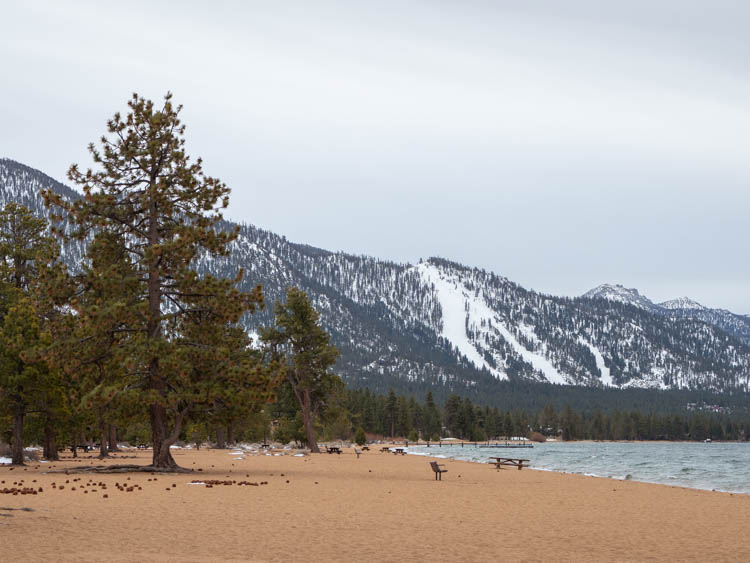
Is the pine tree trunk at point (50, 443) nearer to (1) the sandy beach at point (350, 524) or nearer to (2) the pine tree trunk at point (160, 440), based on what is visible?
(2) the pine tree trunk at point (160, 440)

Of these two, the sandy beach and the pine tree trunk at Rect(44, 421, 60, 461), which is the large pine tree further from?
the pine tree trunk at Rect(44, 421, 60, 461)

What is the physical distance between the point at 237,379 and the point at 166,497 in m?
10.5

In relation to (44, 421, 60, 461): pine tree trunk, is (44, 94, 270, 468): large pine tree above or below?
above

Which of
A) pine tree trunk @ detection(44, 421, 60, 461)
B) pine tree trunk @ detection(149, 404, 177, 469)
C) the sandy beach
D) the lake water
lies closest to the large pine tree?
pine tree trunk @ detection(149, 404, 177, 469)

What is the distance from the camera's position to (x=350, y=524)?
57.9 feet

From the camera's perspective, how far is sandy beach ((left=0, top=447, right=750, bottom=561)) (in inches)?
537

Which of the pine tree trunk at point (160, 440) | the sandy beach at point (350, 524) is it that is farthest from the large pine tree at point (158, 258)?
the sandy beach at point (350, 524)

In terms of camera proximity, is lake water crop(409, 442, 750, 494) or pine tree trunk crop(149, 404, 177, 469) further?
lake water crop(409, 442, 750, 494)

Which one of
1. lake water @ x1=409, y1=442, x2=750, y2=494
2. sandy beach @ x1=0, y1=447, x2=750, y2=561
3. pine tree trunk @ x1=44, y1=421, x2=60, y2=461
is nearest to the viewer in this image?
sandy beach @ x1=0, y1=447, x2=750, y2=561

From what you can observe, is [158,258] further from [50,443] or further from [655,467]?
[655,467]

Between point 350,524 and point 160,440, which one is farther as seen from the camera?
point 160,440

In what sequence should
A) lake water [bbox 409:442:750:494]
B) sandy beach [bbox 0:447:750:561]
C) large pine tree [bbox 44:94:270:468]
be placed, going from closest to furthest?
sandy beach [bbox 0:447:750:561] < large pine tree [bbox 44:94:270:468] < lake water [bbox 409:442:750:494]

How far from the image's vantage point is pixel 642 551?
48.9ft

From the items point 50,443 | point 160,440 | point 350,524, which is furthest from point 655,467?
point 350,524
